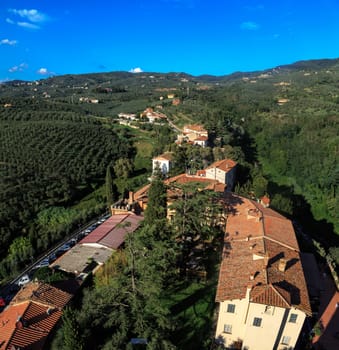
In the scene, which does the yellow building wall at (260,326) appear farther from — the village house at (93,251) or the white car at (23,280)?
the white car at (23,280)

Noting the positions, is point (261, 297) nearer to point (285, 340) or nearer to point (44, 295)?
point (285, 340)

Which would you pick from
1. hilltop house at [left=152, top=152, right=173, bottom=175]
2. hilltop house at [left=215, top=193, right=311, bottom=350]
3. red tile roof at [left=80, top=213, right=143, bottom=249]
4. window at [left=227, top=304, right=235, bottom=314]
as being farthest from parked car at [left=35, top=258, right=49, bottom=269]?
hilltop house at [left=152, top=152, right=173, bottom=175]

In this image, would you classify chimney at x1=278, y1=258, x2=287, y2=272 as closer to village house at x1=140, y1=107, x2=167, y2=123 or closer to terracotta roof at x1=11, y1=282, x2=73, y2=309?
terracotta roof at x1=11, y1=282, x2=73, y2=309

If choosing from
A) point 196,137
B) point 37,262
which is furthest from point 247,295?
point 196,137

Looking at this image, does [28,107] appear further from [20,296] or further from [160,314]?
[160,314]

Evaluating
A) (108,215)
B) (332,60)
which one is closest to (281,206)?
(108,215)

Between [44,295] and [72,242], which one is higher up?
[44,295]
